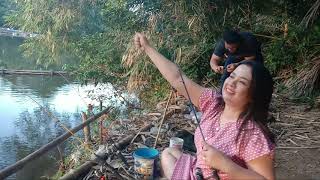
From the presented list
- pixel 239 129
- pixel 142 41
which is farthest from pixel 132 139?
pixel 239 129

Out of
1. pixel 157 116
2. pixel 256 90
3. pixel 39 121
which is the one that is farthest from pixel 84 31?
pixel 256 90

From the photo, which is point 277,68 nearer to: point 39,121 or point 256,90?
point 256,90

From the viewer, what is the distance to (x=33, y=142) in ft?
34.7

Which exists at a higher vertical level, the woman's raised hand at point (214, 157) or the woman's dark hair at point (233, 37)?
the woman's dark hair at point (233, 37)

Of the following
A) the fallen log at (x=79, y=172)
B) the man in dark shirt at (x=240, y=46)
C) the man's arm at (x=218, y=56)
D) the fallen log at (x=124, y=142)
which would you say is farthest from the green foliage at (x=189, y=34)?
the fallen log at (x=79, y=172)

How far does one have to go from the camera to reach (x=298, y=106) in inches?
231

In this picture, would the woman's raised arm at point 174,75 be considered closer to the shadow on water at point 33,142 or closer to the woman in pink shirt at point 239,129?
the woman in pink shirt at point 239,129

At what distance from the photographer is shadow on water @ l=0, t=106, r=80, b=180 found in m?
8.90

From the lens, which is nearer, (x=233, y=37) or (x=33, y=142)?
(x=233, y=37)

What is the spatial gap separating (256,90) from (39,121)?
11.5m

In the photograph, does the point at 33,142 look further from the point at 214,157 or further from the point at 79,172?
the point at 214,157

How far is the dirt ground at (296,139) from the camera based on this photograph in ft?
12.1

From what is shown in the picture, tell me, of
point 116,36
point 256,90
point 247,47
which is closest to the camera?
point 256,90

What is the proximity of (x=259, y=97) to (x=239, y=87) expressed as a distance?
0.09m
